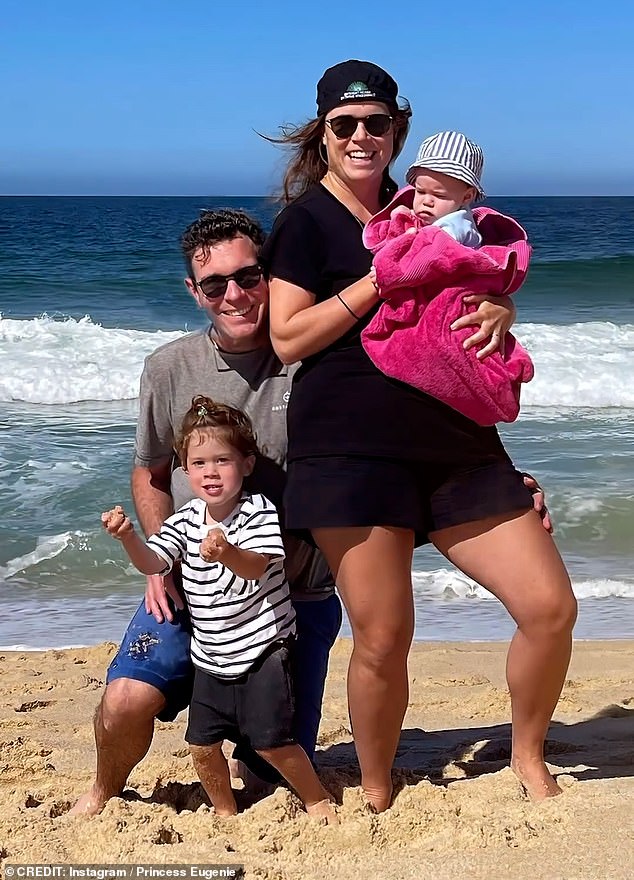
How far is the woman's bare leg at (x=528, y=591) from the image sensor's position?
291 cm

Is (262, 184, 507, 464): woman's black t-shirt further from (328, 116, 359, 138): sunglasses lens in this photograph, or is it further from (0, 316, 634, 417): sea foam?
(0, 316, 634, 417): sea foam

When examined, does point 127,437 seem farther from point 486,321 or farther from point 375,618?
point 486,321

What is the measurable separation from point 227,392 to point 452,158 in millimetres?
919

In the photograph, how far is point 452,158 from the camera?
9.30 ft

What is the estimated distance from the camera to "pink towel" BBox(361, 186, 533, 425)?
8.96 feet

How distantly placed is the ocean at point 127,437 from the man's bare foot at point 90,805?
1.81 metres

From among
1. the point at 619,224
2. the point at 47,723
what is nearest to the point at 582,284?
the point at 47,723

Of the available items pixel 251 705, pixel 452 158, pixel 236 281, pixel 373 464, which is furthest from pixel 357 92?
pixel 251 705

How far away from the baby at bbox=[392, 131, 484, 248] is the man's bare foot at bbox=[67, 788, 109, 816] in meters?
1.90

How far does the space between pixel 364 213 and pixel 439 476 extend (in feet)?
2.48

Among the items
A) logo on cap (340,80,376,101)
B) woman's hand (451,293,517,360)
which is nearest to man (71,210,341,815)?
logo on cap (340,80,376,101)

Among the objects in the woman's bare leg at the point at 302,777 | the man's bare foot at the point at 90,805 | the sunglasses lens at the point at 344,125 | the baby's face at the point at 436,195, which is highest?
the sunglasses lens at the point at 344,125

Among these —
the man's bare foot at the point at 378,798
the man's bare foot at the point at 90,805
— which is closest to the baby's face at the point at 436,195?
the man's bare foot at the point at 378,798

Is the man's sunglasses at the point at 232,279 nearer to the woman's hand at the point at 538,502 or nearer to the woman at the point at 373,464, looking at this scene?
the woman at the point at 373,464
